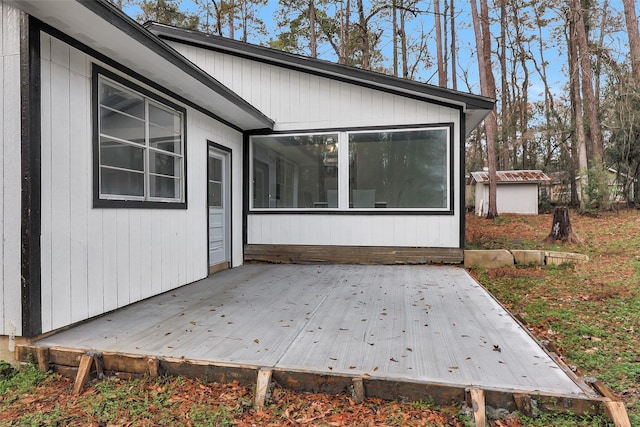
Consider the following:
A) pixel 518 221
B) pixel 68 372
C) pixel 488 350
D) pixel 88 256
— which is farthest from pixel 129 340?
pixel 518 221

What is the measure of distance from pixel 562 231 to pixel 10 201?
8857mm

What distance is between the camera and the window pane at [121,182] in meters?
3.44

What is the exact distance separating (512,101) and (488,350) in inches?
861

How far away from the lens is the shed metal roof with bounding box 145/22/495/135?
555 centimetres

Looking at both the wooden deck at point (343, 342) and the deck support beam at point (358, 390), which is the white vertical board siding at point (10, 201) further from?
the deck support beam at point (358, 390)

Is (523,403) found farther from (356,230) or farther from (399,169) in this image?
(399,169)

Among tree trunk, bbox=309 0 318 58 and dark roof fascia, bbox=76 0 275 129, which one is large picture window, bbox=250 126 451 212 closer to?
dark roof fascia, bbox=76 0 275 129

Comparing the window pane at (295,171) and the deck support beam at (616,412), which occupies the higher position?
the window pane at (295,171)

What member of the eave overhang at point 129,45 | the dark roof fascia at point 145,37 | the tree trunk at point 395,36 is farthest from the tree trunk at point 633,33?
the dark roof fascia at point 145,37

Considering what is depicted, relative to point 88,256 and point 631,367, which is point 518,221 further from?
point 88,256

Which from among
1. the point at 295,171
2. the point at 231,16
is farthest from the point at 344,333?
the point at 231,16

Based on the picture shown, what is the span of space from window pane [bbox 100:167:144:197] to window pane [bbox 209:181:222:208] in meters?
1.56

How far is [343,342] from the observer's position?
2662 mm

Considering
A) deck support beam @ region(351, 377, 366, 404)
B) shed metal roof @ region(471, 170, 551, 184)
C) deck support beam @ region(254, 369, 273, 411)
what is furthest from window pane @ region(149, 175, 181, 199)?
shed metal roof @ region(471, 170, 551, 184)
